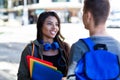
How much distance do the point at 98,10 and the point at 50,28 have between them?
4.04 feet

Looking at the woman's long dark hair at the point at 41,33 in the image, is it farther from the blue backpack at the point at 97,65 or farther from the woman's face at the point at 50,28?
the blue backpack at the point at 97,65

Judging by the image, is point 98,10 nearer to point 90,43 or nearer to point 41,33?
point 90,43

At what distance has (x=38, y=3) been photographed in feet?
240

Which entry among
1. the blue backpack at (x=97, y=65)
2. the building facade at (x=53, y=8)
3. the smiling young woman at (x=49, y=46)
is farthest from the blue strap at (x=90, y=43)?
the building facade at (x=53, y=8)

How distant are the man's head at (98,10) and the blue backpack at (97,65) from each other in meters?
0.17

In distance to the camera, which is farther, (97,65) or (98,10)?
(98,10)

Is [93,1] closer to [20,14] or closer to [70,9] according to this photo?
[70,9]

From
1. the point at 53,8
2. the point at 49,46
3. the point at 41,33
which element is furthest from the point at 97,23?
the point at 53,8

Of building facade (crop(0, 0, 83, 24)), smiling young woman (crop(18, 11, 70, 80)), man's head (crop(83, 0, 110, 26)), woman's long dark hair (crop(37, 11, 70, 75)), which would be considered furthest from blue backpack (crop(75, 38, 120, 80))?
building facade (crop(0, 0, 83, 24))

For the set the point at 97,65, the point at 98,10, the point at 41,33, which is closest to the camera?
the point at 97,65

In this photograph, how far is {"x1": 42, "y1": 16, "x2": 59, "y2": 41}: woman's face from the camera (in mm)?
3559

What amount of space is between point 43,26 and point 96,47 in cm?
135

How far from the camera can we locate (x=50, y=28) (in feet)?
11.7

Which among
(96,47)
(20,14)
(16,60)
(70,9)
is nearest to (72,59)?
(96,47)
